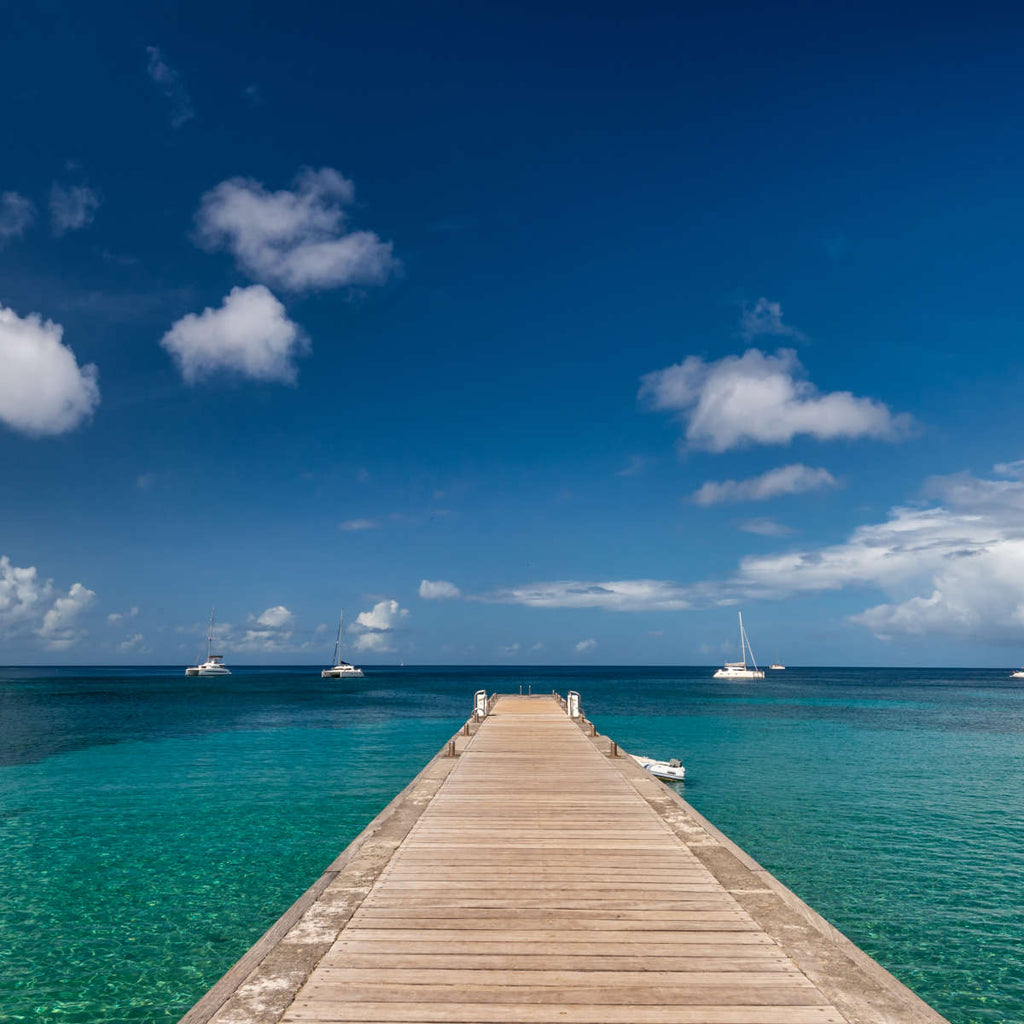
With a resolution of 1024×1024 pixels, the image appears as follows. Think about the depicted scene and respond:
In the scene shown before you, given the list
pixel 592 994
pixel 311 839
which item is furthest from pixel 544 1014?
pixel 311 839

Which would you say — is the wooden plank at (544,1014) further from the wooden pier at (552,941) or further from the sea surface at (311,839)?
the sea surface at (311,839)

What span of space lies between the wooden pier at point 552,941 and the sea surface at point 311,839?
4.99m

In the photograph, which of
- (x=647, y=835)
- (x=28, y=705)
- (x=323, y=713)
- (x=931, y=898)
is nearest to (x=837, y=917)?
(x=931, y=898)

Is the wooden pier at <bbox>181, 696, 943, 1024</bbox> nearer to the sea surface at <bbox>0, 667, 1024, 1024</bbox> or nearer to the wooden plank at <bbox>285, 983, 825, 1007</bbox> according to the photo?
the wooden plank at <bbox>285, 983, 825, 1007</bbox>

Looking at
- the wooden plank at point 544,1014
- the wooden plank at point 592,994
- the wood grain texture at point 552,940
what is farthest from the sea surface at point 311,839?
the wooden plank at point 544,1014

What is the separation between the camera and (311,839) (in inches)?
801

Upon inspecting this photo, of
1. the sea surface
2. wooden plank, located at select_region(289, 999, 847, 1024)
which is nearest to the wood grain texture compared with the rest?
wooden plank, located at select_region(289, 999, 847, 1024)

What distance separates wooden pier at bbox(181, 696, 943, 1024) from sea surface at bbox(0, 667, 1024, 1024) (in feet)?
16.4

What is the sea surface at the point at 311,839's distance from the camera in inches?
479

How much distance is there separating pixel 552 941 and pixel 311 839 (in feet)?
51.1

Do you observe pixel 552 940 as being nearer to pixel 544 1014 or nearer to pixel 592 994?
pixel 592 994

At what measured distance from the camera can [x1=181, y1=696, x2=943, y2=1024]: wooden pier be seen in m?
5.96

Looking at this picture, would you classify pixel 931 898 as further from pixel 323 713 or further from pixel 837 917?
pixel 323 713

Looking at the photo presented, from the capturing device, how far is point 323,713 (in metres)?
64.6
